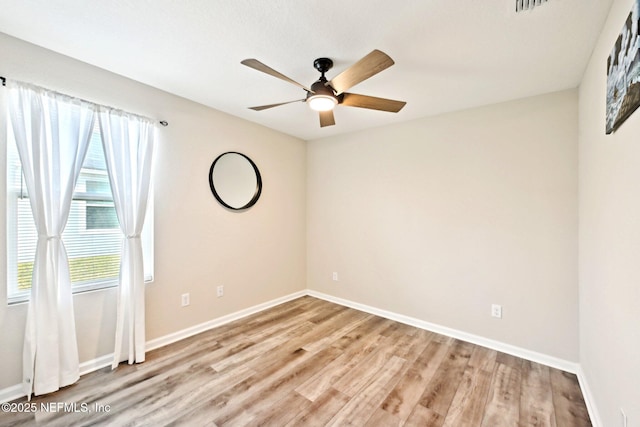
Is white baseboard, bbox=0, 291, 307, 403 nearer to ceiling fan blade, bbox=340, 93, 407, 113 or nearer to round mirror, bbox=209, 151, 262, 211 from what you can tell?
round mirror, bbox=209, 151, 262, 211

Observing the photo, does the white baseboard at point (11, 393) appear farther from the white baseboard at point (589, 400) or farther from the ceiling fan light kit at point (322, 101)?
the white baseboard at point (589, 400)

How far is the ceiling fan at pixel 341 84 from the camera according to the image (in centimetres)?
155

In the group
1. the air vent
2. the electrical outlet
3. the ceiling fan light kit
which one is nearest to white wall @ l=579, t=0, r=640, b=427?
the air vent

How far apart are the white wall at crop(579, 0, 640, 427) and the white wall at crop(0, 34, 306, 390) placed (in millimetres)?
3099

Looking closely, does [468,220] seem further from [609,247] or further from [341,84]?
[341,84]

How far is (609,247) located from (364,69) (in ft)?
5.60

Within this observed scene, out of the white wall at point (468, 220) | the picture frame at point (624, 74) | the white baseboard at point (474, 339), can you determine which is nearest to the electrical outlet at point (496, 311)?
the white wall at point (468, 220)

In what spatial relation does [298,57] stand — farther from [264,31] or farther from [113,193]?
[113,193]

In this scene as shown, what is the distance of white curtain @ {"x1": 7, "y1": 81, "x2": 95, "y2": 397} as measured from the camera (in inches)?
71.4

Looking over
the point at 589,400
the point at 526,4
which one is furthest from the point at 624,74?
the point at 589,400

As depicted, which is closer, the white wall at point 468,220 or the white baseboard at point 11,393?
the white baseboard at point 11,393

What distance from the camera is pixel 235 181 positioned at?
10.6 feet

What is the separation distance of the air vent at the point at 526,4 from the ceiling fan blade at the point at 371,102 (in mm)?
732

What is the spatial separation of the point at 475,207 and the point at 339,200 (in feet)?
5.62
